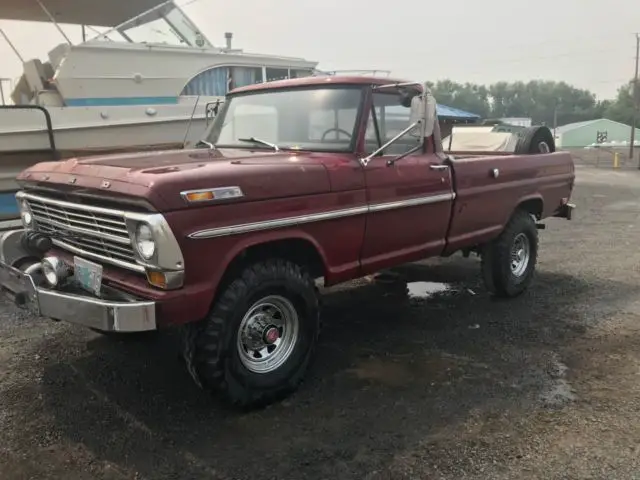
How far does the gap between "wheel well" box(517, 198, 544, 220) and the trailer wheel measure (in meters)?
0.57

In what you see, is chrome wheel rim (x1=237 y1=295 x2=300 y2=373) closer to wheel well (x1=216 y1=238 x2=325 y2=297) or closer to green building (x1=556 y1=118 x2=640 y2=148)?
wheel well (x1=216 y1=238 x2=325 y2=297)

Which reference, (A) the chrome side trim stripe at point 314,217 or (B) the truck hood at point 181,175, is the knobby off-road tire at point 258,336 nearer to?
(A) the chrome side trim stripe at point 314,217

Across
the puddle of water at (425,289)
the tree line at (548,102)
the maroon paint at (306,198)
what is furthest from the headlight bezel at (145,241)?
the tree line at (548,102)

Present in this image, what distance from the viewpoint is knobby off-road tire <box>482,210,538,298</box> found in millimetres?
5938

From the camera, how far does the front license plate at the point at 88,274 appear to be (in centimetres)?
343

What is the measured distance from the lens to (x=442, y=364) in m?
4.41

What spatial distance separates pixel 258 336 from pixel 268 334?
2.8 inches

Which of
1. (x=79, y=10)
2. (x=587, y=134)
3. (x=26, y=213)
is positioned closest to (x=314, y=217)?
(x=26, y=213)

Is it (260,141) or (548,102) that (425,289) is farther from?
(548,102)

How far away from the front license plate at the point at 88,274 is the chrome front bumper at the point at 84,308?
0.06 meters

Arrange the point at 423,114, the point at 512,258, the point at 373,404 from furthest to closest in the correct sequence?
the point at 512,258
the point at 423,114
the point at 373,404

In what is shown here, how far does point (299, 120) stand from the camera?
4.59 metres

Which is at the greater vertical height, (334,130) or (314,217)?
(334,130)

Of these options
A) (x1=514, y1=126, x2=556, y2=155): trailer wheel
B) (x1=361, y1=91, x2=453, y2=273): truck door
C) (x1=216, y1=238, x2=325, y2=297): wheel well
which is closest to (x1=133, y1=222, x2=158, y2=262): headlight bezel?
(x1=216, y1=238, x2=325, y2=297): wheel well
